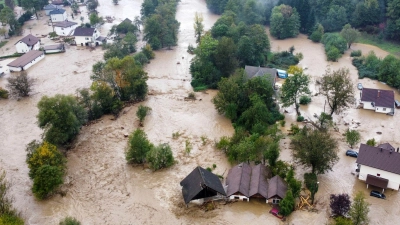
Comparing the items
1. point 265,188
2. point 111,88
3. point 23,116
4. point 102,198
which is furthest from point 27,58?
point 265,188

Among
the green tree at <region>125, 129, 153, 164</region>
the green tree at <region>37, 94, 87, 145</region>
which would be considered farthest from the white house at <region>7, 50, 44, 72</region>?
the green tree at <region>125, 129, 153, 164</region>

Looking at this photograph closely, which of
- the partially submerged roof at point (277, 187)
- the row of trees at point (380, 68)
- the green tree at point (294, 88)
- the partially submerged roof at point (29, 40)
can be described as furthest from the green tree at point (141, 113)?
the partially submerged roof at point (29, 40)

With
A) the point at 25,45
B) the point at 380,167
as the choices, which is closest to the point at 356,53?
the point at 380,167

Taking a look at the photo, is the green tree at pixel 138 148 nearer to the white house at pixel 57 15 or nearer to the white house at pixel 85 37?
the white house at pixel 85 37

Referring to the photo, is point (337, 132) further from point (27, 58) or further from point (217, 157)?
point (27, 58)

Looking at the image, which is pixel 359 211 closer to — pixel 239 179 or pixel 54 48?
pixel 239 179
